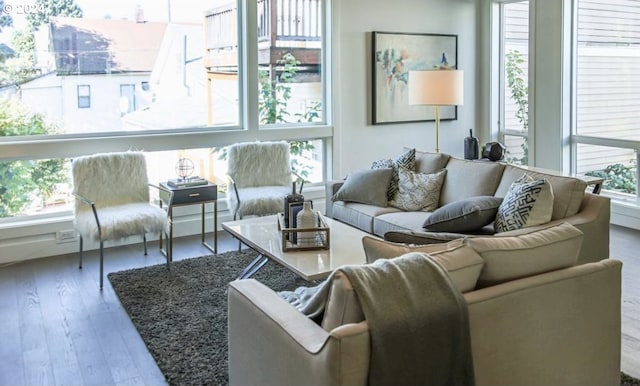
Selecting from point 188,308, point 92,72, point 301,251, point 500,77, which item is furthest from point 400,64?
point 188,308

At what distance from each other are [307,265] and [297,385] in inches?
55.7

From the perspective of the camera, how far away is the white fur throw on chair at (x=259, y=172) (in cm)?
507

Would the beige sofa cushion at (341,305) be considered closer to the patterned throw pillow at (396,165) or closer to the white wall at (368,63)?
the patterned throw pillow at (396,165)

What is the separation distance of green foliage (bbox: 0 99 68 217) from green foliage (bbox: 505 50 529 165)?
487 centimetres

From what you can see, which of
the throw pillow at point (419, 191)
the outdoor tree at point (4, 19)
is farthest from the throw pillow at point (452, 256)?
the outdoor tree at point (4, 19)

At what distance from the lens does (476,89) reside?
283 inches

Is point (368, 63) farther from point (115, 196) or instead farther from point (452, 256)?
point (452, 256)

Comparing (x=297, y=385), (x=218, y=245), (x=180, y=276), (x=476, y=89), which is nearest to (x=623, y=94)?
(x=476, y=89)

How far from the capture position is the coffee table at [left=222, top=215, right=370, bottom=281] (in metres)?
3.20

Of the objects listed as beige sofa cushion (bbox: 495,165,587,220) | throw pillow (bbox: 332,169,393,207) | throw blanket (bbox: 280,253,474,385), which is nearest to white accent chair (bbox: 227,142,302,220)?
throw pillow (bbox: 332,169,393,207)

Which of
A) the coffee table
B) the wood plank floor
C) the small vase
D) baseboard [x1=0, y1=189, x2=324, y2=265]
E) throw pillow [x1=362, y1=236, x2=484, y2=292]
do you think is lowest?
the wood plank floor

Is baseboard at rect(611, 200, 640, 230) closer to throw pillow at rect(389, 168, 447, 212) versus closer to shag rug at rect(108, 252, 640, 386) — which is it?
throw pillow at rect(389, 168, 447, 212)

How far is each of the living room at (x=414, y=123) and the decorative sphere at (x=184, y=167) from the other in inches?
4.9

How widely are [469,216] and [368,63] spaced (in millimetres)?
3246
